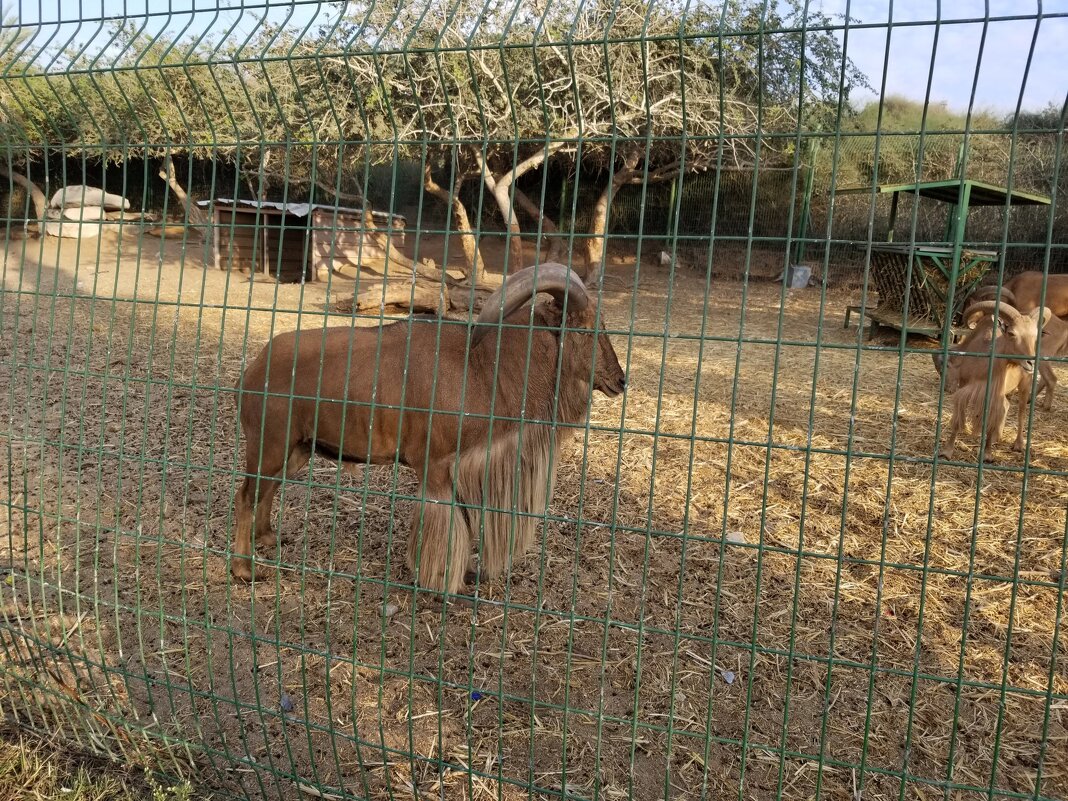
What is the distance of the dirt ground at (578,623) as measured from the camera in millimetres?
2688

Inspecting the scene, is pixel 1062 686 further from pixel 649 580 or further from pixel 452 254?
pixel 452 254

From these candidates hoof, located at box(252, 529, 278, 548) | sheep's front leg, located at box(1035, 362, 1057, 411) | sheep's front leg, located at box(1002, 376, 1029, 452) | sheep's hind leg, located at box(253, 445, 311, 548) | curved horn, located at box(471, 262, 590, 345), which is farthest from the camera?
sheep's front leg, located at box(1035, 362, 1057, 411)

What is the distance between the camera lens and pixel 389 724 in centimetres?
340

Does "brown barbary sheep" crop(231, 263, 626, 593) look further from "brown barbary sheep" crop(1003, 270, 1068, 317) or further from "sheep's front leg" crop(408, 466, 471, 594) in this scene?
"brown barbary sheep" crop(1003, 270, 1068, 317)

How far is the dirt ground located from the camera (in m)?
2.69

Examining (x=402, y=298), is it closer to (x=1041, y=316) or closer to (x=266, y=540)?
(x=266, y=540)

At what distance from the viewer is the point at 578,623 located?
4.32 m

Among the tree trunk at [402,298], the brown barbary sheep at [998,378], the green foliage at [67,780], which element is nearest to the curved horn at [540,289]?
the green foliage at [67,780]

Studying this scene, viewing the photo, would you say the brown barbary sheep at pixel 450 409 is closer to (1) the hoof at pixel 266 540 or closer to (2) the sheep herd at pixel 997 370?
(1) the hoof at pixel 266 540

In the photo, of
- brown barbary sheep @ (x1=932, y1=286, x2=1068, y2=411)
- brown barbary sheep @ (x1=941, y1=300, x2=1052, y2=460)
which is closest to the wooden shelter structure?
brown barbary sheep @ (x1=932, y1=286, x2=1068, y2=411)

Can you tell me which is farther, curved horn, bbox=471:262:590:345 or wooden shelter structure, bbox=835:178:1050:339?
wooden shelter structure, bbox=835:178:1050:339

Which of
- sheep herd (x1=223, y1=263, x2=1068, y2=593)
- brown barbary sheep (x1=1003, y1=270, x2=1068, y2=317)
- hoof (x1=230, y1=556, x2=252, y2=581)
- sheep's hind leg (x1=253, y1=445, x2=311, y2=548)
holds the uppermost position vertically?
brown barbary sheep (x1=1003, y1=270, x2=1068, y2=317)

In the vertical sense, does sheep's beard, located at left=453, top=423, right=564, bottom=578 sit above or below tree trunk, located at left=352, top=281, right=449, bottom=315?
below

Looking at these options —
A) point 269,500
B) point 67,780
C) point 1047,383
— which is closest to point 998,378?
point 1047,383
